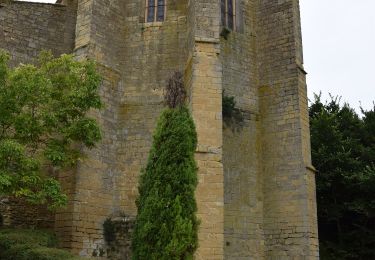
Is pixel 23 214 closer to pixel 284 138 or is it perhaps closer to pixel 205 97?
pixel 205 97

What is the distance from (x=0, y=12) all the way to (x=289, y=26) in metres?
9.23

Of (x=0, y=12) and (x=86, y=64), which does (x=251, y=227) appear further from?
(x=0, y=12)

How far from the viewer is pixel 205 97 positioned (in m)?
14.1

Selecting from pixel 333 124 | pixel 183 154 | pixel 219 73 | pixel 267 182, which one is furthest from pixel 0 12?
pixel 333 124

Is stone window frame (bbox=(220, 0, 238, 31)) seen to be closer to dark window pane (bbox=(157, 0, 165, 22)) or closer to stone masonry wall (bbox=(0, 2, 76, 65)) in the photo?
dark window pane (bbox=(157, 0, 165, 22))

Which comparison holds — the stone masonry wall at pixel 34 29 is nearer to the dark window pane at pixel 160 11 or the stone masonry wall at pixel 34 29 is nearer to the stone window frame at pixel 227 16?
the dark window pane at pixel 160 11

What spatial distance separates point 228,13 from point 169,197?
8.55 m

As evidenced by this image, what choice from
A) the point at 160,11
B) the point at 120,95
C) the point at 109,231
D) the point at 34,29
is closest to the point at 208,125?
the point at 120,95

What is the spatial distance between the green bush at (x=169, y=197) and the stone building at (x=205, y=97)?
191cm

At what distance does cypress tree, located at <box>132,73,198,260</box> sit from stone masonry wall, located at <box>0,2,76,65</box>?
6.54 metres

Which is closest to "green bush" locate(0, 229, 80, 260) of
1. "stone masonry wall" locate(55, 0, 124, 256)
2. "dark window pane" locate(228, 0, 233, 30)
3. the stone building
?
"stone masonry wall" locate(55, 0, 124, 256)

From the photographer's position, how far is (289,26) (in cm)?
1738

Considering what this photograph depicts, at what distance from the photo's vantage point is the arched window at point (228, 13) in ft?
57.2

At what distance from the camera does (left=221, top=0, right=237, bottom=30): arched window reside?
17438mm
